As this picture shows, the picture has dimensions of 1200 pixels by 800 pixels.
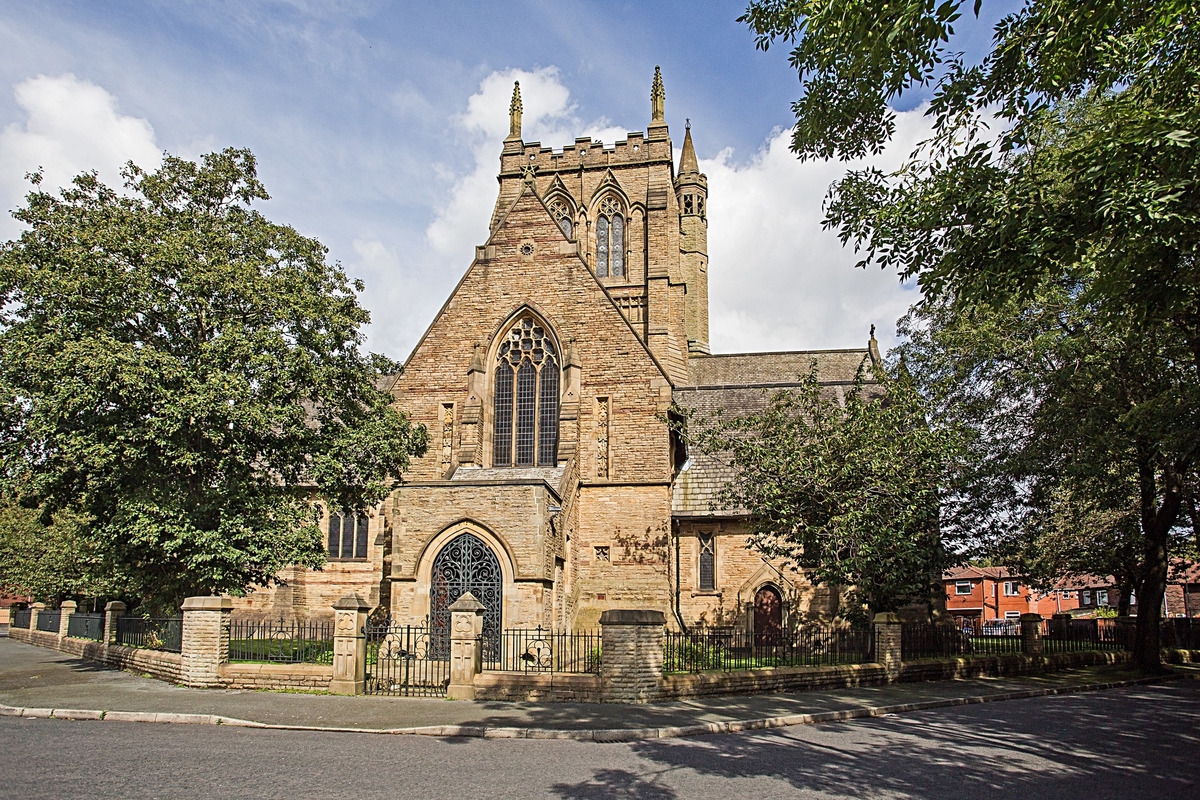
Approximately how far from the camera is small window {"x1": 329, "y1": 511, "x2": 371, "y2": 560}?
29.3 m

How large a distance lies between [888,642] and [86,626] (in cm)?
2011

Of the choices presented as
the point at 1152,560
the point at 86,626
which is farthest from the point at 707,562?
the point at 86,626

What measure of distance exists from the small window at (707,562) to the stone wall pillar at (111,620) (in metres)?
15.3

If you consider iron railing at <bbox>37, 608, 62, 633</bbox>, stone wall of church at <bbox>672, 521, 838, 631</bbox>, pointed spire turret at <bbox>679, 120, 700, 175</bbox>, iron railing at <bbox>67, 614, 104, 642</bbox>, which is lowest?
iron railing at <bbox>37, 608, 62, 633</bbox>

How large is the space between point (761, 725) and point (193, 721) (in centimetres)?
804

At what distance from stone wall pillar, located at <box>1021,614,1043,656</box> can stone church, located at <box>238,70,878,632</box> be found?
4.96 meters

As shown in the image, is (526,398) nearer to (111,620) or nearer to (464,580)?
(464,580)

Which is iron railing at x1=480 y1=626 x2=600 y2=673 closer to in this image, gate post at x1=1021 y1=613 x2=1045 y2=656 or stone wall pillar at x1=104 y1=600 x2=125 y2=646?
stone wall pillar at x1=104 y1=600 x2=125 y2=646

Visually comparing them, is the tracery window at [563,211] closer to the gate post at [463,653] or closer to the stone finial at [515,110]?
the stone finial at [515,110]

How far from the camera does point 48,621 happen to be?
29.6 m

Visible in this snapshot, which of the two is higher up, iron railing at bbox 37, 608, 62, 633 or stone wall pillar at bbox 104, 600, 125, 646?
stone wall pillar at bbox 104, 600, 125, 646

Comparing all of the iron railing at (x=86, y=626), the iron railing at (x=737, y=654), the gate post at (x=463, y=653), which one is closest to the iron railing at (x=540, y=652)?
the gate post at (x=463, y=653)

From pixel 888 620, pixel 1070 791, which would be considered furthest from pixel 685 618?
pixel 1070 791

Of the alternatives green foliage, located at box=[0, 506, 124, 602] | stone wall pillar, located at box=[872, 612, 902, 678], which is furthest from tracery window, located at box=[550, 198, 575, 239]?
stone wall pillar, located at box=[872, 612, 902, 678]
